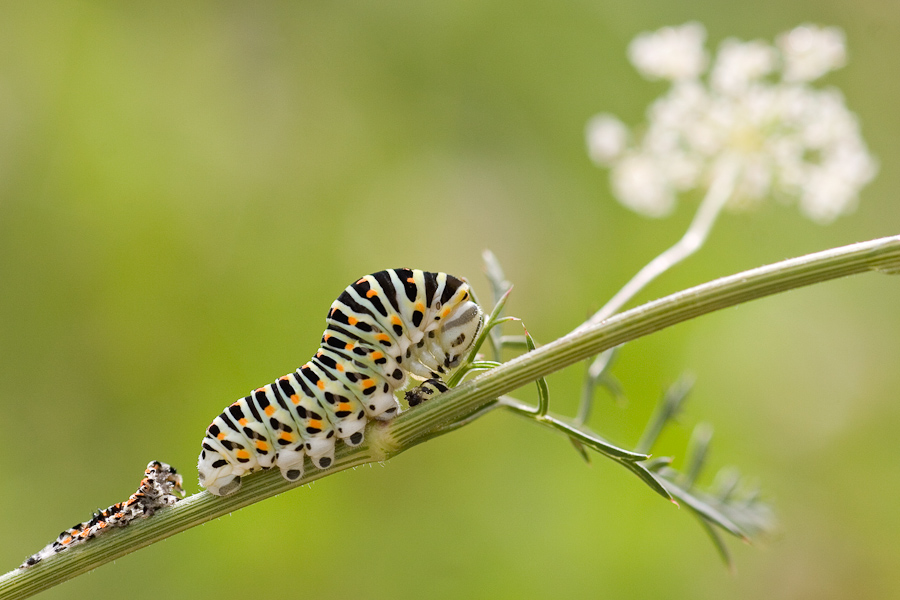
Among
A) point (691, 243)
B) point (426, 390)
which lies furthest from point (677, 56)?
point (426, 390)

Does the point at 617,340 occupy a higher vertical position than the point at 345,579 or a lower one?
higher

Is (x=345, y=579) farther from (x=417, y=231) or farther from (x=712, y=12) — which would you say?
(x=712, y=12)

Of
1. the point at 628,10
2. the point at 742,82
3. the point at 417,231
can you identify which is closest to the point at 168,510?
the point at 742,82

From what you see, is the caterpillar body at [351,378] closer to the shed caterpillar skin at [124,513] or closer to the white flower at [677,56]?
the shed caterpillar skin at [124,513]

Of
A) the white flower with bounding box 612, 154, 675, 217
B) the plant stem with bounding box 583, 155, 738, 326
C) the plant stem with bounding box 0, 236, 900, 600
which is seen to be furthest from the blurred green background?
the plant stem with bounding box 0, 236, 900, 600

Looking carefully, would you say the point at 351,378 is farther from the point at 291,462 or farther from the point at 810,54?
the point at 810,54
